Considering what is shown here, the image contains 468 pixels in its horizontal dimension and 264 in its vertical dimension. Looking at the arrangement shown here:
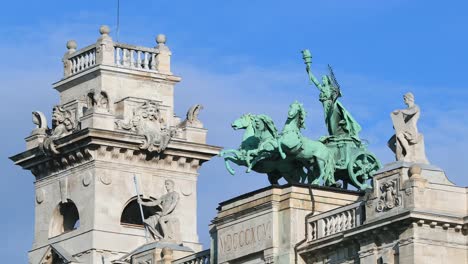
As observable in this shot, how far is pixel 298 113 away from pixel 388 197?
26.9 feet

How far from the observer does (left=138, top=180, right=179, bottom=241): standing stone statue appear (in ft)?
283

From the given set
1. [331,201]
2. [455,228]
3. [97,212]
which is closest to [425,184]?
[455,228]

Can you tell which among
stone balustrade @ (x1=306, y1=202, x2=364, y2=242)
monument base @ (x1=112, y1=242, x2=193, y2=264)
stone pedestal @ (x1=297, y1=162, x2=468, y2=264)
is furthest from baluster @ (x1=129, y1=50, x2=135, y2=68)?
stone pedestal @ (x1=297, y1=162, x2=468, y2=264)

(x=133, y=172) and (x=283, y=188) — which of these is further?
(x=133, y=172)

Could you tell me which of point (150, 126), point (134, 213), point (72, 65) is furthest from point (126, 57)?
point (134, 213)

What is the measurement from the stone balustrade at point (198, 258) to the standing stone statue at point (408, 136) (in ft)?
35.4

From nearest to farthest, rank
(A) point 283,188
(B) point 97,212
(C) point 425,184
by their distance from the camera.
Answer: (C) point 425,184
(A) point 283,188
(B) point 97,212

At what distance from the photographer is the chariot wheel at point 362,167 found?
77.5m

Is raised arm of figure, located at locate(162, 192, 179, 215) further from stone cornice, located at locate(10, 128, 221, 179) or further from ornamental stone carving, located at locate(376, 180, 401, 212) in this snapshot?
ornamental stone carving, located at locate(376, 180, 401, 212)

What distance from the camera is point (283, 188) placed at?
75.4m

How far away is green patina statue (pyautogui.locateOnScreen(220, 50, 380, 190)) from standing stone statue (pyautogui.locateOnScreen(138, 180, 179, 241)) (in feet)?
28.6

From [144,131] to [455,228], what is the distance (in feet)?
72.5

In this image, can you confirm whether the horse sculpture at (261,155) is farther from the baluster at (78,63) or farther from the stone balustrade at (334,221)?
the baluster at (78,63)

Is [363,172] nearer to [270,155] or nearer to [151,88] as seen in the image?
[270,155]
